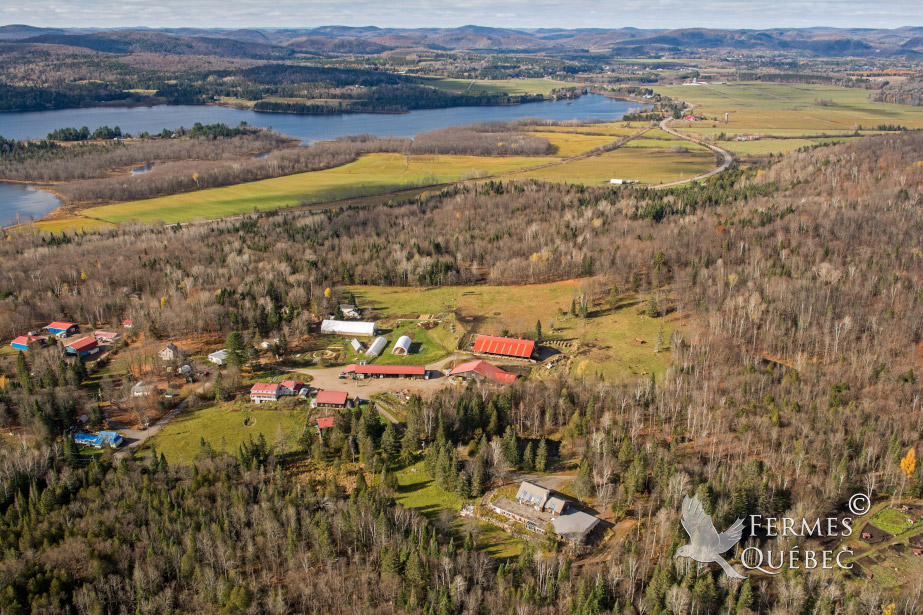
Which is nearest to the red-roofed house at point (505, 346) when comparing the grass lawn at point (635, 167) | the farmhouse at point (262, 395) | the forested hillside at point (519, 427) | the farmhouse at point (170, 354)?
the forested hillside at point (519, 427)

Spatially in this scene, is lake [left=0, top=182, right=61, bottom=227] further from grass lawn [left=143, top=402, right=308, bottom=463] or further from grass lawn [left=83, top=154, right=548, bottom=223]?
grass lawn [left=143, top=402, right=308, bottom=463]

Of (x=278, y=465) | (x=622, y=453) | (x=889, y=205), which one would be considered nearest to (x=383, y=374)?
(x=278, y=465)

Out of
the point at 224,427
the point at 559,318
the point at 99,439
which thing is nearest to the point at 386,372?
the point at 224,427

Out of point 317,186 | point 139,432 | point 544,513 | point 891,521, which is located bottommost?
point 139,432

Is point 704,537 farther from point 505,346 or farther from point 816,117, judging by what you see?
point 816,117

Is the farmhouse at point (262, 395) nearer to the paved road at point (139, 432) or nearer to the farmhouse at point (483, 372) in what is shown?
the paved road at point (139, 432)

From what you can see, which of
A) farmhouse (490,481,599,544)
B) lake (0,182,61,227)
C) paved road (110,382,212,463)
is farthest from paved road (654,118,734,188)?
lake (0,182,61,227)

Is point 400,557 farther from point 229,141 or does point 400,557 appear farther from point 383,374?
point 229,141
